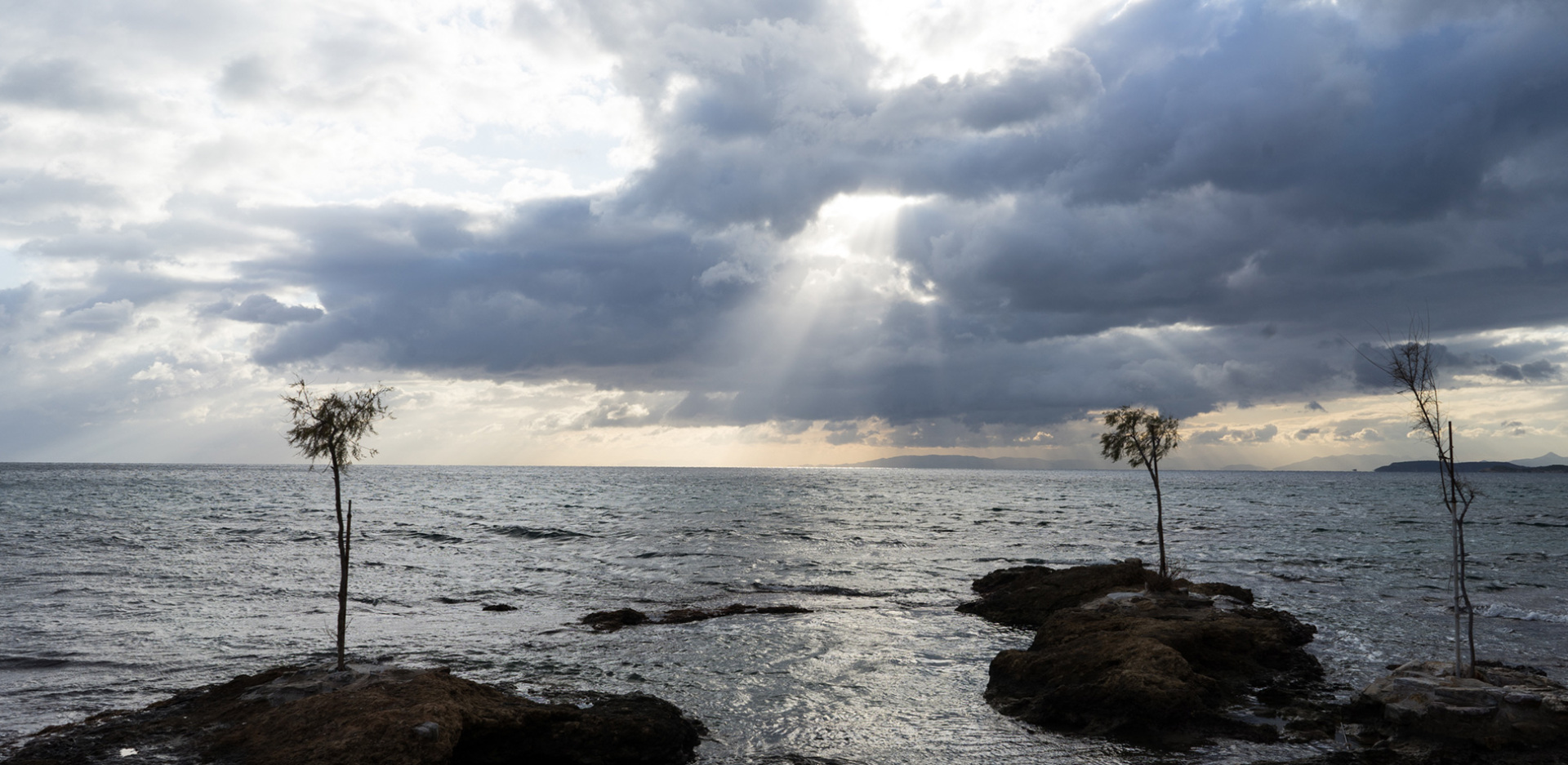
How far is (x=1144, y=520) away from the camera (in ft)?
263

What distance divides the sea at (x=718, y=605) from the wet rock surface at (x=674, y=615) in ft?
2.61

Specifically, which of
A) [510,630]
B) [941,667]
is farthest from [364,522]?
[941,667]

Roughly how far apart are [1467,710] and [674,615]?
19.7 m

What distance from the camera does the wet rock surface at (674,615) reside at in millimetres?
24781

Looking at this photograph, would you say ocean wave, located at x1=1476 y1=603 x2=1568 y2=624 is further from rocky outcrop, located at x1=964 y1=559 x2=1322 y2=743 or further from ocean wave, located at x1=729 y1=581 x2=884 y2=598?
ocean wave, located at x1=729 y1=581 x2=884 y2=598

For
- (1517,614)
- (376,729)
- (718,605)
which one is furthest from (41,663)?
(1517,614)

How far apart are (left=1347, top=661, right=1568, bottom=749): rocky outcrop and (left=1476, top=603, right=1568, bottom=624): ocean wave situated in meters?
16.4

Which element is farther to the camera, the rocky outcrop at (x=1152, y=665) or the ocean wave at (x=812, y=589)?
the ocean wave at (x=812, y=589)

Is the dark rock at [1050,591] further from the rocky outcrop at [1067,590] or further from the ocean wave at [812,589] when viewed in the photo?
the ocean wave at [812,589]

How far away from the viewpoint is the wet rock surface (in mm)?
24781

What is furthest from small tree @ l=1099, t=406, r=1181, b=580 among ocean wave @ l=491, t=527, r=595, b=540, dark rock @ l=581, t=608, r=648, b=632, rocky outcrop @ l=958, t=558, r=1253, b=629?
ocean wave @ l=491, t=527, r=595, b=540

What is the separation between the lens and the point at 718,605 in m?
28.3

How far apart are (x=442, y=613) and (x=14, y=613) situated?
42.7ft

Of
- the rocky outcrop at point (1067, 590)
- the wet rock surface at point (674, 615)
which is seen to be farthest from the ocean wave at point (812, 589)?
the rocky outcrop at point (1067, 590)
